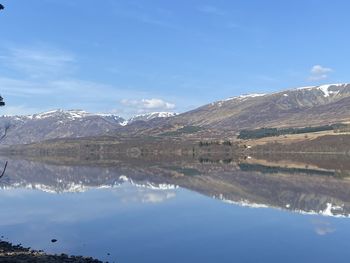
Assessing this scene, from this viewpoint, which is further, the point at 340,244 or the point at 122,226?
the point at 122,226

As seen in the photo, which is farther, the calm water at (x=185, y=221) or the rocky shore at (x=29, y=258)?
the calm water at (x=185, y=221)

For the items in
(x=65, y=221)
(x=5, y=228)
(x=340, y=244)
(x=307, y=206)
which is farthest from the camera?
(x=307, y=206)

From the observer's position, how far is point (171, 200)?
262 feet

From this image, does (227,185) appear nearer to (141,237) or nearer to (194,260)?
(141,237)

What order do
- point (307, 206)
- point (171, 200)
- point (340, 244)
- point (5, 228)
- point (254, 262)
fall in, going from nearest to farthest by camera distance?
point (254, 262) → point (340, 244) → point (5, 228) → point (307, 206) → point (171, 200)

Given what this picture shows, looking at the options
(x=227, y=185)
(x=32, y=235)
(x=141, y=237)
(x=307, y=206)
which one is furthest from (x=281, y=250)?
(x=227, y=185)

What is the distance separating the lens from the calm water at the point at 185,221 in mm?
39906

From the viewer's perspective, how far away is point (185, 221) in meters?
56.4

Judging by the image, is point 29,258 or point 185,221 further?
point 185,221

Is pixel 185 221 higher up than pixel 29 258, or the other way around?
pixel 29 258

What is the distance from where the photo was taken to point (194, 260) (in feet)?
120

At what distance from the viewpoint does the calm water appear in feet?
131

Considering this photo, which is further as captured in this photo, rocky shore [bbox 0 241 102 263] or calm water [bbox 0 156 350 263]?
calm water [bbox 0 156 350 263]

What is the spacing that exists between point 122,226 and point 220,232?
10.5 metres
